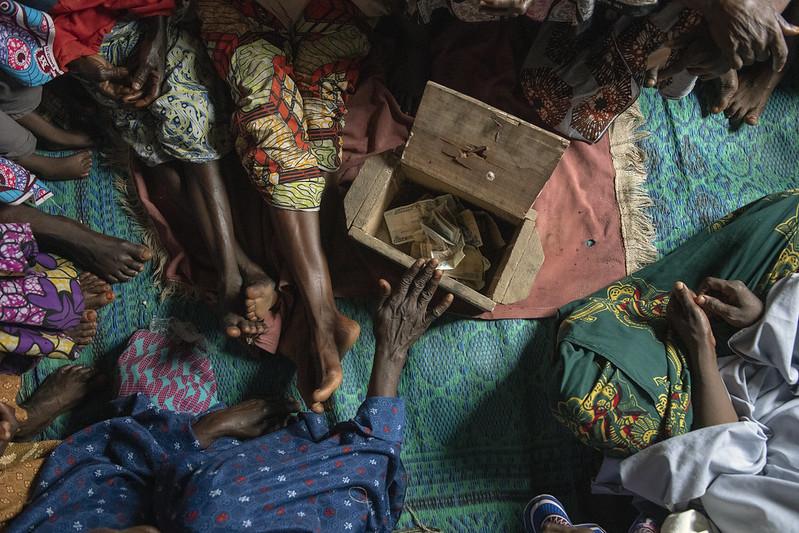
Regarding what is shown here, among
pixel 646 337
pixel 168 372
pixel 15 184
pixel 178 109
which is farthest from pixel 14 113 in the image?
pixel 646 337

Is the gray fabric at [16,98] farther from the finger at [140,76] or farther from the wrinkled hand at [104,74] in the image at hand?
the finger at [140,76]

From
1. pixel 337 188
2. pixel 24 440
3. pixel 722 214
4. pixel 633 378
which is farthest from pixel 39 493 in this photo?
pixel 722 214

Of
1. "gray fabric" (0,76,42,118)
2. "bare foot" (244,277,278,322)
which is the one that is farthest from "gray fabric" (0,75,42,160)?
"bare foot" (244,277,278,322)

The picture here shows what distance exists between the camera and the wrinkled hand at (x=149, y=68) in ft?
5.95

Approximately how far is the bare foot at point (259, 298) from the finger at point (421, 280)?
16.6 inches

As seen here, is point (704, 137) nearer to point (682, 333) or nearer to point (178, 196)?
point (682, 333)

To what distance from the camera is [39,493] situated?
1.71 meters

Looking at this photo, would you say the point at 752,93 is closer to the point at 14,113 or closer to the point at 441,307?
the point at 441,307

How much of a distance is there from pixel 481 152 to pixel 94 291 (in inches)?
49.2

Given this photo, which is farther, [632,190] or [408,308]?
[632,190]

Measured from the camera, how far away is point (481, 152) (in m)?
1.79

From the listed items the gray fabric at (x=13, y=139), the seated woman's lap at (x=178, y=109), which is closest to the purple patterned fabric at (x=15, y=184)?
the gray fabric at (x=13, y=139)

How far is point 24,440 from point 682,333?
190 cm

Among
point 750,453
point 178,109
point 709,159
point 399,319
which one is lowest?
point 399,319
